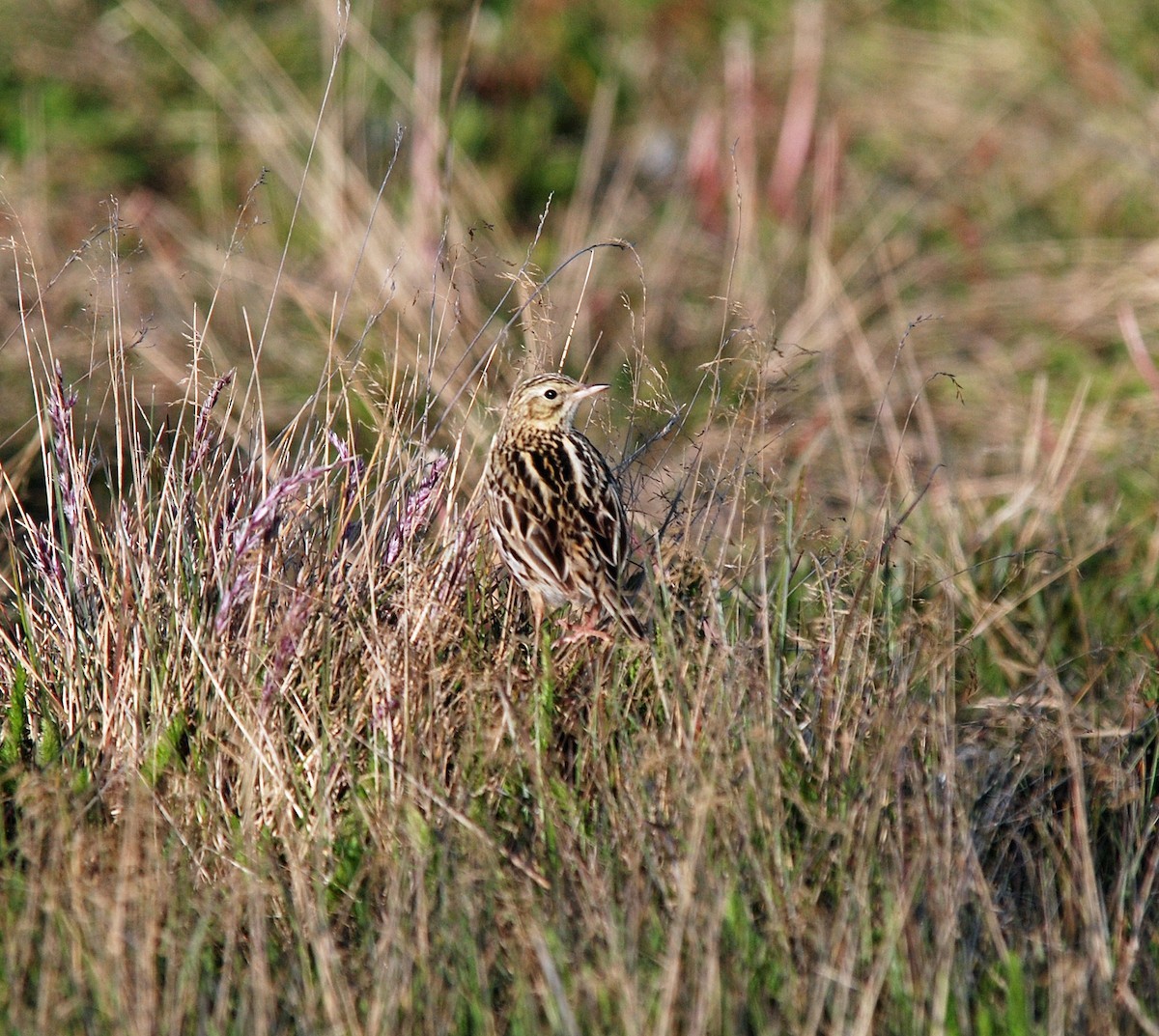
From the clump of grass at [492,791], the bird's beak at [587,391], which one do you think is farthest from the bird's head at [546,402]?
the clump of grass at [492,791]

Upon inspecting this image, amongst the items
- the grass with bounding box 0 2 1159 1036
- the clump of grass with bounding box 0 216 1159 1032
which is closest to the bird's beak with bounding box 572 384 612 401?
the grass with bounding box 0 2 1159 1036

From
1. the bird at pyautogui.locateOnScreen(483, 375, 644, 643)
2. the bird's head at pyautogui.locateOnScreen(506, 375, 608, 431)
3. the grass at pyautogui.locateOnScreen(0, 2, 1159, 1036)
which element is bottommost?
the grass at pyautogui.locateOnScreen(0, 2, 1159, 1036)

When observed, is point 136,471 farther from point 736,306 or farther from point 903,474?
point 903,474

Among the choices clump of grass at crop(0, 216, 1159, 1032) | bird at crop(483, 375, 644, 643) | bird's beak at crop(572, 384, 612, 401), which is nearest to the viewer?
clump of grass at crop(0, 216, 1159, 1032)

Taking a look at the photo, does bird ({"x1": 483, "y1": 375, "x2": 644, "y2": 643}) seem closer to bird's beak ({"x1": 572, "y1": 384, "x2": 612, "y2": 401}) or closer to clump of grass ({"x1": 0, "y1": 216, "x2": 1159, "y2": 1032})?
bird's beak ({"x1": 572, "y1": 384, "x2": 612, "y2": 401})

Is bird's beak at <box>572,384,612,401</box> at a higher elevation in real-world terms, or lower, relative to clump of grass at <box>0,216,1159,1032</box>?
higher

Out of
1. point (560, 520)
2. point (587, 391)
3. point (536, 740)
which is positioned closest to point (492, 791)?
point (536, 740)

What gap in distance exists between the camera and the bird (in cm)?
445

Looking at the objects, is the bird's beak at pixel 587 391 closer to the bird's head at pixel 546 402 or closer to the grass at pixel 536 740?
the bird's head at pixel 546 402

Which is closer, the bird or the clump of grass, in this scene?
the clump of grass

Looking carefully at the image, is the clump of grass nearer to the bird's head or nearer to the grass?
the grass

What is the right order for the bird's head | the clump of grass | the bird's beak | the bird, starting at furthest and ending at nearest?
the bird's head < the bird's beak < the bird < the clump of grass

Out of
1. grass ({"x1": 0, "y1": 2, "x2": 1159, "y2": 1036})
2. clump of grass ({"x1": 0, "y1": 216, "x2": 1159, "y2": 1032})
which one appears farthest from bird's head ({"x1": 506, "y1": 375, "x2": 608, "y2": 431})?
clump of grass ({"x1": 0, "y1": 216, "x2": 1159, "y2": 1032})

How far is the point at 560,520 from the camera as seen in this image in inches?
178
